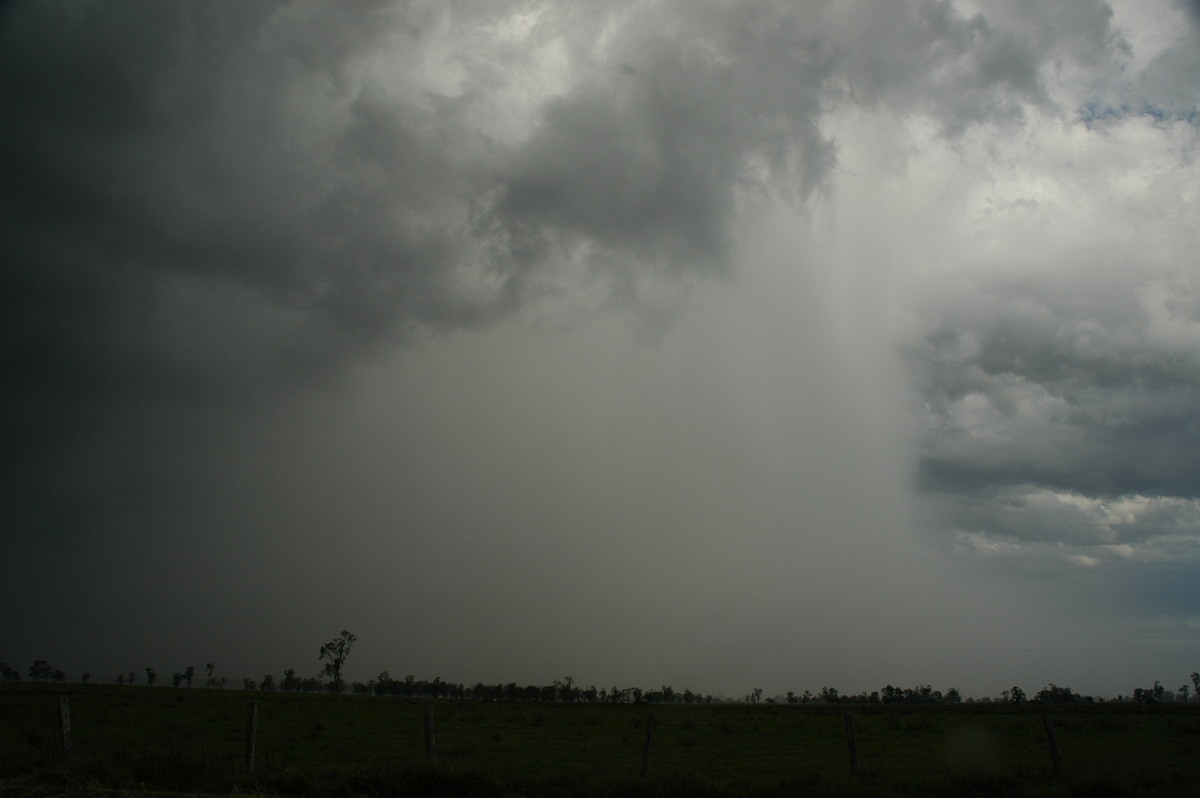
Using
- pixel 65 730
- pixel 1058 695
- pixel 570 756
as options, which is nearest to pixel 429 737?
pixel 65 730

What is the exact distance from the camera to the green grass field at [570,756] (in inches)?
618

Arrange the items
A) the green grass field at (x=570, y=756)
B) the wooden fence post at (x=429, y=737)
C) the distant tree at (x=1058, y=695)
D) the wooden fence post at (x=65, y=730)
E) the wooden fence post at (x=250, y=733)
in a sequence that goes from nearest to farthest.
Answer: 1. the green grass field at (x=570, y=756)
2. the wooden fence post at (x=65, y=730)
3. the wooden fence post at (x=429, y=737)
4. the wooden fence post at (x=250, y=733)
5. the distant tree at (x=1058, y=695)

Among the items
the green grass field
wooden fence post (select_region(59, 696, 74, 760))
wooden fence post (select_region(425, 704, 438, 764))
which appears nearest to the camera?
the green grass field

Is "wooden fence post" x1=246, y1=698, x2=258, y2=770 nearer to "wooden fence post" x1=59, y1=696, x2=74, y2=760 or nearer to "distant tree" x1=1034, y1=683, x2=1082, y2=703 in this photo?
"wooden fence post" x1=59, y1=696, x2=74, y2=760

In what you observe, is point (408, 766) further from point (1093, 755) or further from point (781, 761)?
point (1093, 755)

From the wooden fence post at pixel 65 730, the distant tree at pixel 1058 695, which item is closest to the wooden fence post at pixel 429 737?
Result: the wooden fence post at pixel 65 730

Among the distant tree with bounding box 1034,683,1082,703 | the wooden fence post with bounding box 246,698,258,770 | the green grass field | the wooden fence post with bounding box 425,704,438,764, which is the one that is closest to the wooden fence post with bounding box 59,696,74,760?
the green grass field

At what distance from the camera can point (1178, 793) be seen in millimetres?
14656

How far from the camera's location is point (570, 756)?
32.1 m

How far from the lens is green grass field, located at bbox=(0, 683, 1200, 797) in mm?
15695

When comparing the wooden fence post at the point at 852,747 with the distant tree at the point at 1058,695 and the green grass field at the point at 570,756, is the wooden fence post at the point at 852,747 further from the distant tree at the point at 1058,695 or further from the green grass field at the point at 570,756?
the distant tree at the point at 1058,695

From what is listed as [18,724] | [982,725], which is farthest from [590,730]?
[18,724]

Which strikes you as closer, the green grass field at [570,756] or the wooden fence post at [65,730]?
the green grass field at [570,756]

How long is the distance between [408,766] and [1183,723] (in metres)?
55.2
